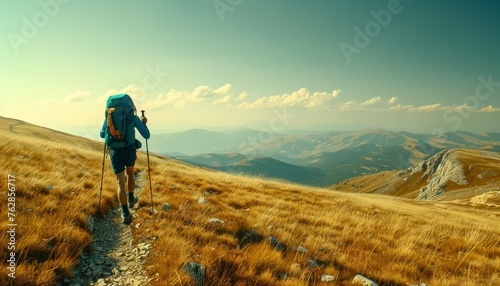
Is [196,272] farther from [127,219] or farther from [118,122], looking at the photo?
[118,122]

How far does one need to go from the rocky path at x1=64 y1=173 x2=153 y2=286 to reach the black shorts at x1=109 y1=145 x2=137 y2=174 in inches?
68.2

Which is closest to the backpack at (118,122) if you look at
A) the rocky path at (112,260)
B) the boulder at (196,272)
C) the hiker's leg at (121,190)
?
the hiker's leg at (121,190)

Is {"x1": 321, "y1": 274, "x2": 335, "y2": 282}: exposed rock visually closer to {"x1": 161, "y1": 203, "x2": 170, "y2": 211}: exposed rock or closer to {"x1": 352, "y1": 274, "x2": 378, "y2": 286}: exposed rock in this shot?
{"x1": 352, "y1": 274, "x2": 378, "y2": 286}: exposed rock

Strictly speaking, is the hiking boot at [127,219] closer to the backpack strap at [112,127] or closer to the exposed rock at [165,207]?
the exposed rock at [165,207]

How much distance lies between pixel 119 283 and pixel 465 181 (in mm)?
161670

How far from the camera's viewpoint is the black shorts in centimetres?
828

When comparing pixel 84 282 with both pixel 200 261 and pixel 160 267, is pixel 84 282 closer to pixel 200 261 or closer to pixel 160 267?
pixel 160 267

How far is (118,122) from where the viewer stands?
817 centimetres

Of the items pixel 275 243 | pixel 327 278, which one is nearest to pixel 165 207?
pixel 275 243

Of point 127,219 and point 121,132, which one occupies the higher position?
point 121,132

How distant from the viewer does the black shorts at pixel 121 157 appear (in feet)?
27.2

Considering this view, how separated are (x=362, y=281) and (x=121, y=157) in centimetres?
754

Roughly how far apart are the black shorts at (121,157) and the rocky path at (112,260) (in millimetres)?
1732

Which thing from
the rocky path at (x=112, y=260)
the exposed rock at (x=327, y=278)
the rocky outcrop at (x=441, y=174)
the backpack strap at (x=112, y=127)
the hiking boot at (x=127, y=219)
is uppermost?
the backpack strap at (x=112, y=127)
